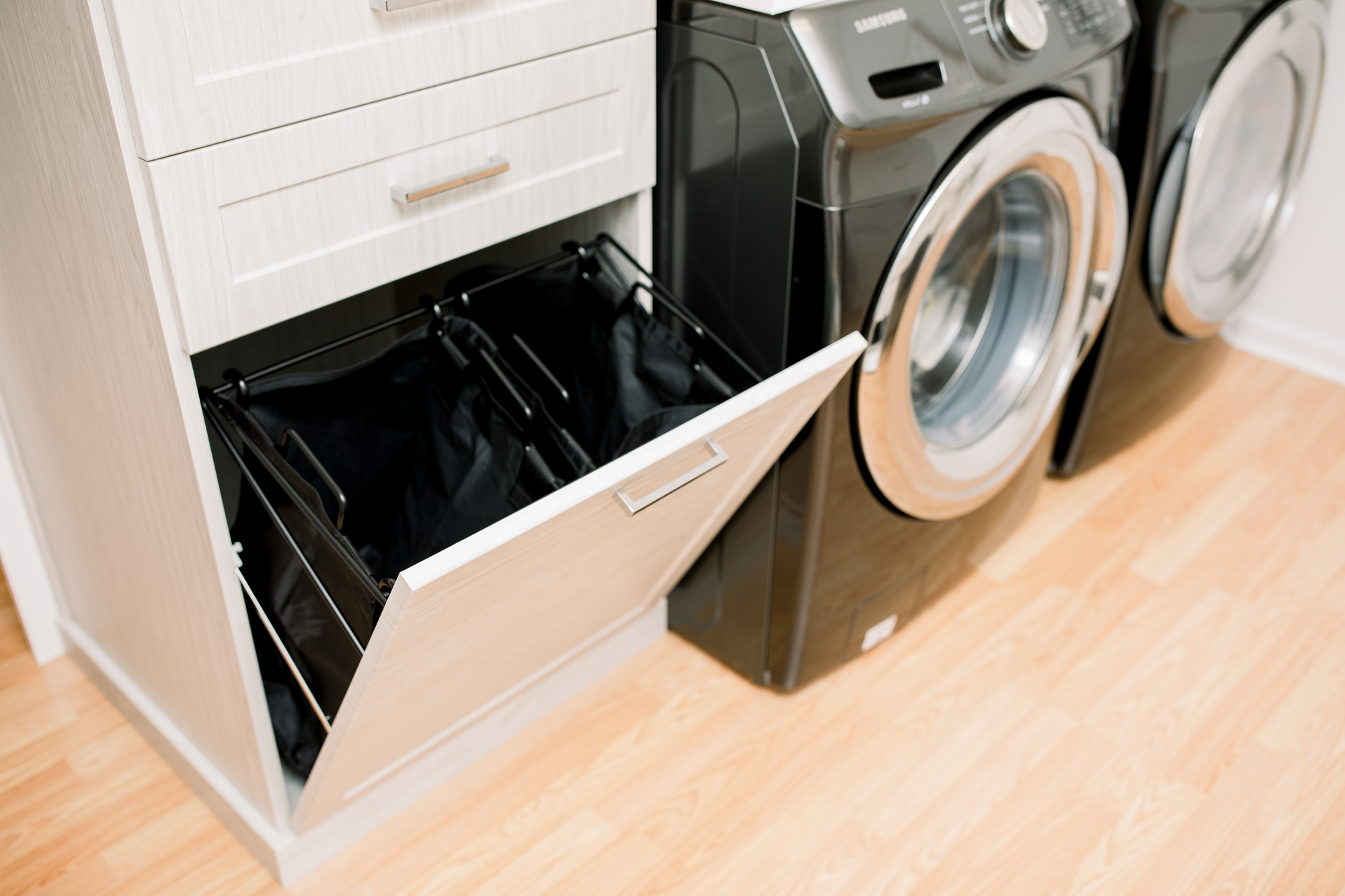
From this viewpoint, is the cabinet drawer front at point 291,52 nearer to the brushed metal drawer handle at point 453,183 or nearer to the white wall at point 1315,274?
the brushed metal drawer handle at point 453,183

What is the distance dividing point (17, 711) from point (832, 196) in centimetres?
133

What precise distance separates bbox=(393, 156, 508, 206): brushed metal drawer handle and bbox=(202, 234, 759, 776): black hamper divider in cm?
18

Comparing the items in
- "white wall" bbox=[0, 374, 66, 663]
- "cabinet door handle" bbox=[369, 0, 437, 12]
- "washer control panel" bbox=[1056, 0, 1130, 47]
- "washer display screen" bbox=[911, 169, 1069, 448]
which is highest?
"cabinet door handle" bbox=[369, 0, 437, 12]

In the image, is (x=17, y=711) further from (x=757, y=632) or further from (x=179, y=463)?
(x=757, y=632)

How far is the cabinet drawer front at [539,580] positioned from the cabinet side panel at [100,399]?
0.18m

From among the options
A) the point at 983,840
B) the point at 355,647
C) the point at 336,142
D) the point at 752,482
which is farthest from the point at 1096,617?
the point at 336,142

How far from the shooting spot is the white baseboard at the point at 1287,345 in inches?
97.1

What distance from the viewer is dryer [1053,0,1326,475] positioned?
1705 millimetres

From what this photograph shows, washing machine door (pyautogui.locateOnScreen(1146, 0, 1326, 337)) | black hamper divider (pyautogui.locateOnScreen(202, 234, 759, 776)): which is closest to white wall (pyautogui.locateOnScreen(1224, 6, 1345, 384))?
washing machine door (pyautogui.locateOnScreen(1146, 0, 1326, 337))

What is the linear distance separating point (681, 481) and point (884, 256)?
407 mm

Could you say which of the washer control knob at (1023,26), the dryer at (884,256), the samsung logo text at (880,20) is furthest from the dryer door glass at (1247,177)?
the samsung logo text at (880,20)

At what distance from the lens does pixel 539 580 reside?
3.73ft

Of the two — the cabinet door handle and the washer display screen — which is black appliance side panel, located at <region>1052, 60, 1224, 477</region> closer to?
the washer display screen

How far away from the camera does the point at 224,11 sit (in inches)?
36.0
